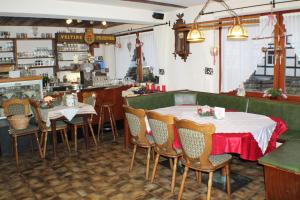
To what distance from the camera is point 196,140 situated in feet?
9.66

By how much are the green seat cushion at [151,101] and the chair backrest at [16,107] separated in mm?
1841

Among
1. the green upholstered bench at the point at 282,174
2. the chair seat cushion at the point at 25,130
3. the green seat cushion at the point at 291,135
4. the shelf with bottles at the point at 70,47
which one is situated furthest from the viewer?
the shelf with bottles at the point at 70,47

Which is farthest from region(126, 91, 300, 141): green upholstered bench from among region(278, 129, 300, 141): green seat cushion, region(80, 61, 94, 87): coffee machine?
region(80, 61, 94, 87): coffee machine

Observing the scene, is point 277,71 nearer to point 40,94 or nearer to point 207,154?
point 207,154

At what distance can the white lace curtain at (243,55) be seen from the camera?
4.80 metres

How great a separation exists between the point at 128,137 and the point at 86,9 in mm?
2590

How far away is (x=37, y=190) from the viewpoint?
12.1ft

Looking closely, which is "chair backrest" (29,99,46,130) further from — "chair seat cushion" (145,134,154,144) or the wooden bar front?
"chair seat cushion" (145,134,154,144)

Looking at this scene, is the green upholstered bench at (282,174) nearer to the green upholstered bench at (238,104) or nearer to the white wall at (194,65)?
the green upholstered bench at (238,104)

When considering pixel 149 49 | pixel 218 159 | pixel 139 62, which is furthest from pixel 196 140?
→ pixel 139 62

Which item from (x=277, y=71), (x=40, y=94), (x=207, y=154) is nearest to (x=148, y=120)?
(x=207, y=154)

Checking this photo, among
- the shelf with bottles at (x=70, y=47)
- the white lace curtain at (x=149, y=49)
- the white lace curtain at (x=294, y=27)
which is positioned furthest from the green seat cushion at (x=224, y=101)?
the shelf with bottles at (x=70, y=47)

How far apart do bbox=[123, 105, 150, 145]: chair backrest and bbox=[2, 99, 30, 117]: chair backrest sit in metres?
2.20

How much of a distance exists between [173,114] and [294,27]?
2442 millimetres
